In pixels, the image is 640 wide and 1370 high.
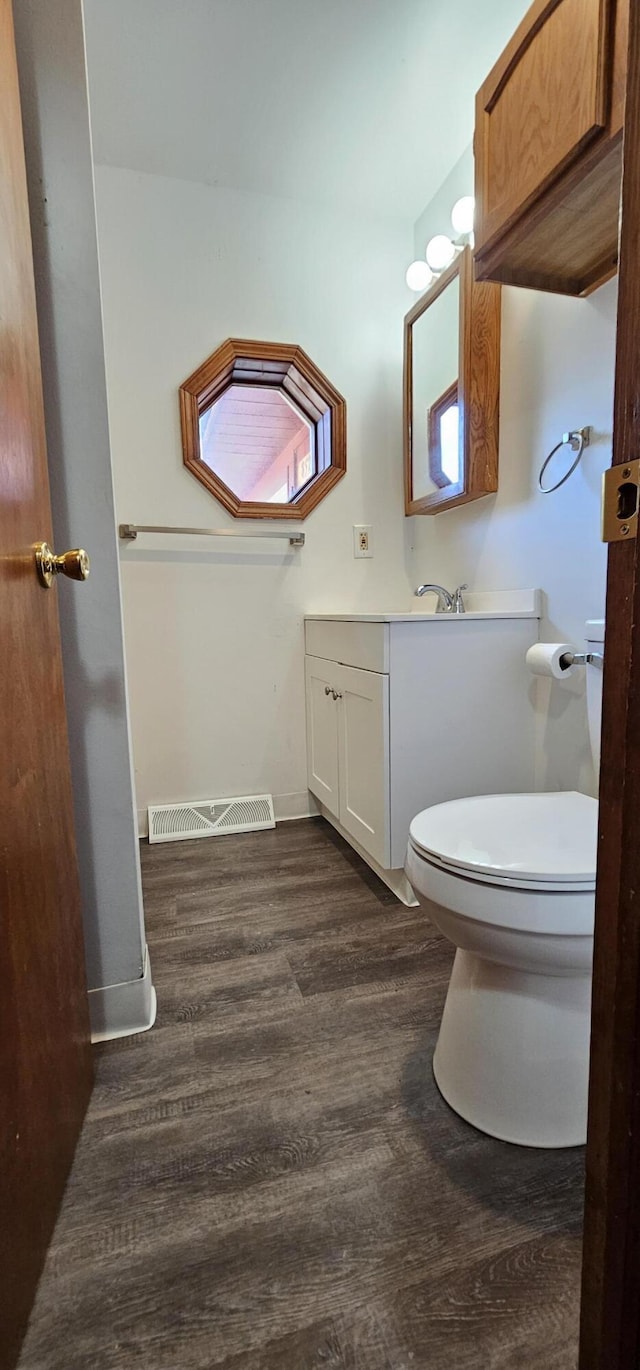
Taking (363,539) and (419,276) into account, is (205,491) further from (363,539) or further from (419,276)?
(419,276)

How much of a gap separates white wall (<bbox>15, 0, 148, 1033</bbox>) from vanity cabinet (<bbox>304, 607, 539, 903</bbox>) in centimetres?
68

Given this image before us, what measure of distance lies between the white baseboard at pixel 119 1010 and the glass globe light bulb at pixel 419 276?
2.33 m

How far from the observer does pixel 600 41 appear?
3.08 ft

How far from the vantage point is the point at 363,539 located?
7.38 ft

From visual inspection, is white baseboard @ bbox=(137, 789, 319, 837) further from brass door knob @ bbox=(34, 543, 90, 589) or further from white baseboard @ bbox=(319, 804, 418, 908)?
brass door knob @ bbox=(34, 543, 90, 589)

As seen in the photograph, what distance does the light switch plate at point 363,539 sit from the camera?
88.1 inches

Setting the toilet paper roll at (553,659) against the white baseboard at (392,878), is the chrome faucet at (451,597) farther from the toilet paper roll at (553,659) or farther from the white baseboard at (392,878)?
the white baseboard at (392,878)

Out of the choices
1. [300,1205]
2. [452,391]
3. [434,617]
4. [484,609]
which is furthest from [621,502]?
[452,391]

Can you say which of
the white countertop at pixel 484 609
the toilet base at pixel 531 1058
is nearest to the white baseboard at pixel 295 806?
the white countertop at pixel 484 609

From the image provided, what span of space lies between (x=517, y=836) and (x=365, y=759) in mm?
708

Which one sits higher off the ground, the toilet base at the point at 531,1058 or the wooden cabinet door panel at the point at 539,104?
the wooden cabinet door panel at the point at 539,104

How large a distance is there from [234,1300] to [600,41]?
6.31 ft

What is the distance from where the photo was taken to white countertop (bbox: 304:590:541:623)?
4.79 ft

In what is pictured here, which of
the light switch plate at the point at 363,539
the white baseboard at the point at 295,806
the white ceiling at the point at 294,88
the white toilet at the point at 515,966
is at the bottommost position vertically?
the white baseboard at the point at 295,806
